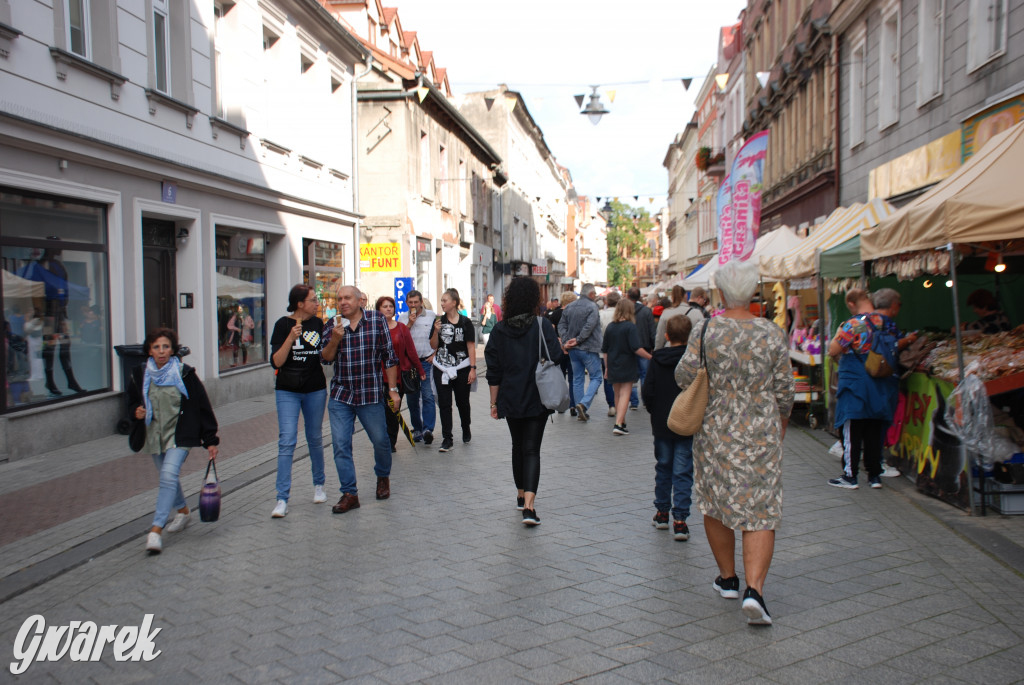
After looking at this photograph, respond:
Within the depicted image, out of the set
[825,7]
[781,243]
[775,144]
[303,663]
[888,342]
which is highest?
[825,7]

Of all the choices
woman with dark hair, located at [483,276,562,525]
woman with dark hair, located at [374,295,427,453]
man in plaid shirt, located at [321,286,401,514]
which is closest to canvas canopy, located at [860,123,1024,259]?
woman with dark hair, located at [483,276,562,525]

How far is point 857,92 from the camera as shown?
59.0 feet

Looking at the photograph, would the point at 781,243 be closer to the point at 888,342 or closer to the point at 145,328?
the point at 888,342

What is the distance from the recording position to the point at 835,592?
187 inches

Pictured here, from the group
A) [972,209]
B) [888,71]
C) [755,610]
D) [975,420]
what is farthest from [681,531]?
[888,71]

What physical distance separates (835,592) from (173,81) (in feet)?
37.5

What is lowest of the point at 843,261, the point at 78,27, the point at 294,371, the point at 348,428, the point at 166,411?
the point at 348,428

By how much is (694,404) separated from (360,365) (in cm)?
330

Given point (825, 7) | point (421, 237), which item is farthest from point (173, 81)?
point (825, 7)

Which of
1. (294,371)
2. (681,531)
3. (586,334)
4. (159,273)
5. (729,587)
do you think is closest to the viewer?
(729,587)

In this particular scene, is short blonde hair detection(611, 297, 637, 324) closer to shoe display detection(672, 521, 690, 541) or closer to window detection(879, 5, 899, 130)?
shoe display detection(672, 521, 690, 541)

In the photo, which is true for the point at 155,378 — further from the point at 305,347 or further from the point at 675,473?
the point at 675,473

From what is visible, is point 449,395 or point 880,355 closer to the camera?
point 880,355

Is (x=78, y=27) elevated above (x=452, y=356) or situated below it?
above
